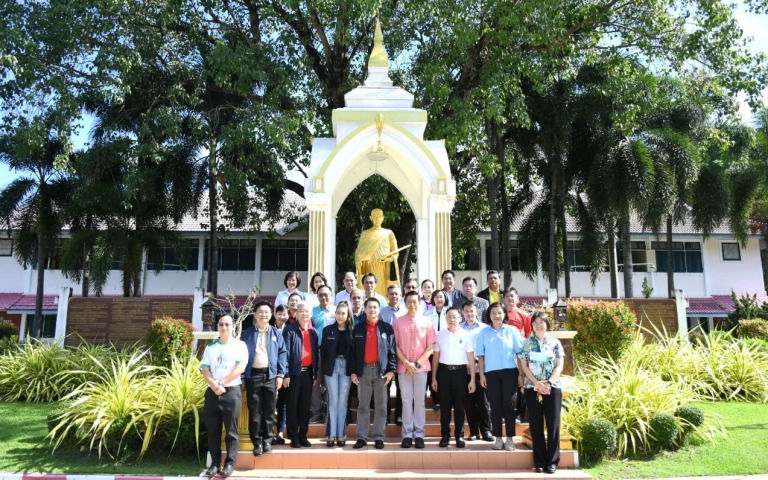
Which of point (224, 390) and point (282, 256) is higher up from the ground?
point (282, 256)

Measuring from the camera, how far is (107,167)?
16.6m

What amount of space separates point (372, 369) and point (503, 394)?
1.37 metres

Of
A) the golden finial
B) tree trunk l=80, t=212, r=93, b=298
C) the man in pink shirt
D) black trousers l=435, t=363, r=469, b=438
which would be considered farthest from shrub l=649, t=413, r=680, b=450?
tree trunk l=80, t=212, r=93, b=298

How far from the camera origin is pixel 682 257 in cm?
2755

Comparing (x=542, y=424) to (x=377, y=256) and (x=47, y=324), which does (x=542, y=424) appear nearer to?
(x=377, y=256)

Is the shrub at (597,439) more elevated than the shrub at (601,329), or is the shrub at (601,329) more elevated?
the shrub at (601,329)

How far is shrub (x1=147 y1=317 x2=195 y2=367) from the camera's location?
1066 centimetres

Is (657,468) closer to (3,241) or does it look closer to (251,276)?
(251,276)

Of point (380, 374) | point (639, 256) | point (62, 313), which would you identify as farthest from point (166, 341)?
point (639, 256)

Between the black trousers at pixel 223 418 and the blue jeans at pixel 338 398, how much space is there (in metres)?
0.96

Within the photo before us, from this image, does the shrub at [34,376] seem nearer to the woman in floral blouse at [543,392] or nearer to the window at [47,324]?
the woman in floral blouse at [543,392]

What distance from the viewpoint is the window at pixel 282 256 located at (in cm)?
2662

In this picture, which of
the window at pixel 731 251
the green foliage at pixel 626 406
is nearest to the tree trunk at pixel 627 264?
the window at pixel 731 251

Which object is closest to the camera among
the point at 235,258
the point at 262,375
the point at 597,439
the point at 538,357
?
the point at 538,357
